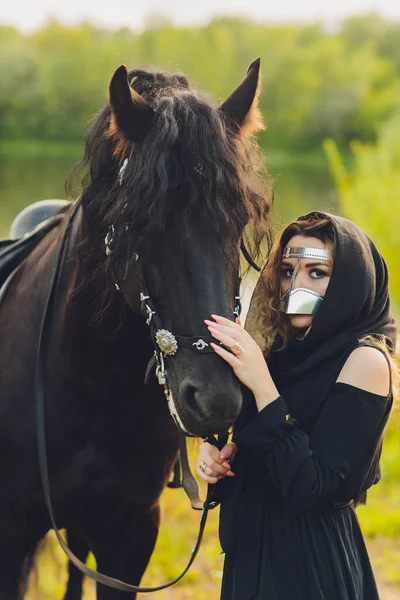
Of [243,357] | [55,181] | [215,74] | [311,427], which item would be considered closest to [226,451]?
[311,427]

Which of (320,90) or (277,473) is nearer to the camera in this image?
(277,473)

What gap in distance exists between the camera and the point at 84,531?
8.33 feet

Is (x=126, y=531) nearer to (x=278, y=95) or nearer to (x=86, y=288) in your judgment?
(x=86, y=288)

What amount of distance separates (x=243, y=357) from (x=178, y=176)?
49cm

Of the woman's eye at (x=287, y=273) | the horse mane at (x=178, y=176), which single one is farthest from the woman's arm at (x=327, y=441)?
the horse mane at (x=178, y=176)

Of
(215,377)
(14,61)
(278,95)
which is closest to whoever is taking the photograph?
(215,377)

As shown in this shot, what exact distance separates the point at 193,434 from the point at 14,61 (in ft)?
96.6

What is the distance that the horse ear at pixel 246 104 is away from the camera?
2115 mm

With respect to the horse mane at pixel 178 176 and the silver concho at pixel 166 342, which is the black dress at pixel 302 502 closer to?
the silver concho at pixel 166 342

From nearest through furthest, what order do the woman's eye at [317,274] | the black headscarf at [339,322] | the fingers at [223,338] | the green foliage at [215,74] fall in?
the fingers at [223,338]
the black headscarf at [339,322]
the woman's eye at [317,274]
the green foliage at [215,74]

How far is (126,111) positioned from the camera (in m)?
1.92

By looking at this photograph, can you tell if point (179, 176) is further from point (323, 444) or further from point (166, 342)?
point (323, 444)

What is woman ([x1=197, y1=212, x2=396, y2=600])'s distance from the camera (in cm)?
184

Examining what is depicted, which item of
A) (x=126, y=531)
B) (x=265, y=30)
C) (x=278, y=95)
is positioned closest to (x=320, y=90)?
(x=278, y=95)
